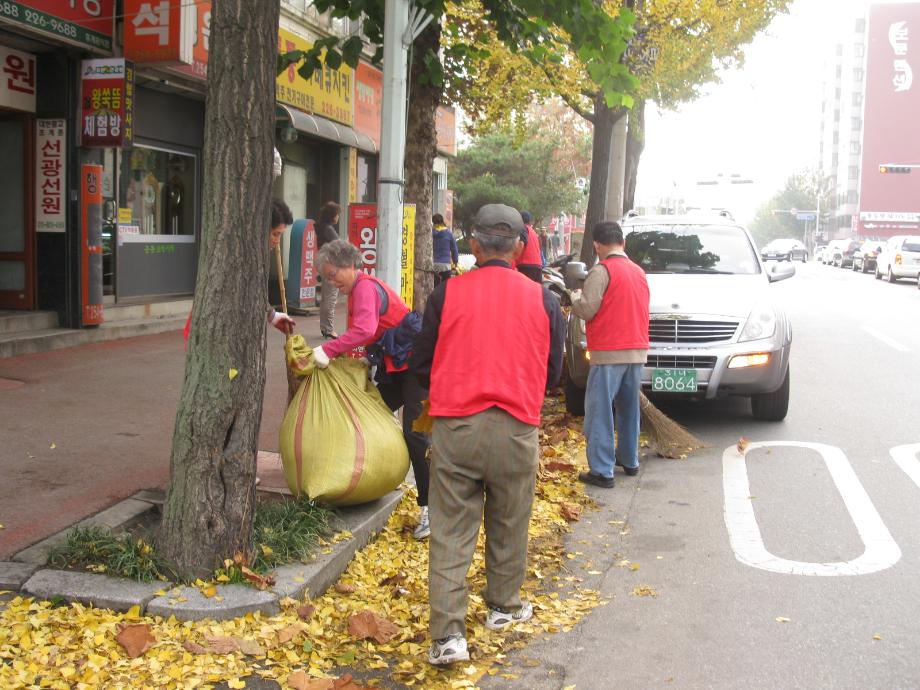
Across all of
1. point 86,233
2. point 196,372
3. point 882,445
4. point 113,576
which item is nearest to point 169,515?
point 113,576

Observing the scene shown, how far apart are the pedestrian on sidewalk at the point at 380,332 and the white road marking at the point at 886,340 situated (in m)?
10.9

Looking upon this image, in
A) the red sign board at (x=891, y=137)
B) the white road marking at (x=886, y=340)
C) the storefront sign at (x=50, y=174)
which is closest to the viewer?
the storefront sign at (x=50, y=174)

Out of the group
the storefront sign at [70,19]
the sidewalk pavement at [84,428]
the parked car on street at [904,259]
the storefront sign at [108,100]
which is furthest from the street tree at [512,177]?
the sidewalk pavement at [84,428]

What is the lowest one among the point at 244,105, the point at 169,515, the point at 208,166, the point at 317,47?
the point at 169,515

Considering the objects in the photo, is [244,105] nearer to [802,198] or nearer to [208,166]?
[208,166]

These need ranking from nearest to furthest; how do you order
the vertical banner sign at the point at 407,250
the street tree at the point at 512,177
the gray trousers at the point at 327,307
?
the vertical banner sign at the point at 407,250 < the gray trousers at the point at 327,307 < the street tree at the point at 512,177

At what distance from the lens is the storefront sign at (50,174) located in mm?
11750

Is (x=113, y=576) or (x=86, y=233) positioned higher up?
(x=86, y=233)

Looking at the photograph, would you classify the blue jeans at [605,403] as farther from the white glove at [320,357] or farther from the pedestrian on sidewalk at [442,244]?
the pedestrian on sidewalk at [442,244]

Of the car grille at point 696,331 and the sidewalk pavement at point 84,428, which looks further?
the car grille at point 696,331

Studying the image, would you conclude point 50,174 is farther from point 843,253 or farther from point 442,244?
point 843,253

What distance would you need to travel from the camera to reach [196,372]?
4.47 meters

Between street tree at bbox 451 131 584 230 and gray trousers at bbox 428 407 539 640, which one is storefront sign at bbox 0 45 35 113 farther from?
street tree at bbox 451 131 584 230

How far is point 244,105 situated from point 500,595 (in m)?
2.37
